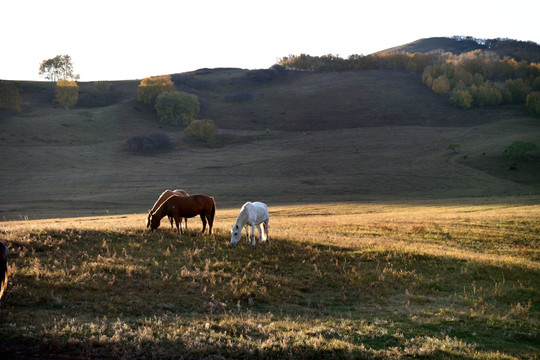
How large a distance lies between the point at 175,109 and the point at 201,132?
22314 mm

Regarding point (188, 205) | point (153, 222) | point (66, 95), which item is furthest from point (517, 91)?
point (153, 222)

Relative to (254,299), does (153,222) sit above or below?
above

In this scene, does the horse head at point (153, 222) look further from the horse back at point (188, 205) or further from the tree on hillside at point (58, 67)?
the tree on hillside at point (58, 67)

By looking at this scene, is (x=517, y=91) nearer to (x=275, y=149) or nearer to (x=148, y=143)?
(x=275, y=149)

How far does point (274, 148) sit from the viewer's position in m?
102

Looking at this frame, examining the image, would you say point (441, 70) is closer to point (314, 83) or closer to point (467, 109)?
point (467, 109)

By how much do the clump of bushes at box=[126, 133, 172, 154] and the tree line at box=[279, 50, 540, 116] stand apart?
3322 inches

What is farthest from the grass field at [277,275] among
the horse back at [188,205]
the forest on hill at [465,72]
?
the forest on hill at [465,72]

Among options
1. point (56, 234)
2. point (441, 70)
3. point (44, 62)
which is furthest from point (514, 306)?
point (44, 62)

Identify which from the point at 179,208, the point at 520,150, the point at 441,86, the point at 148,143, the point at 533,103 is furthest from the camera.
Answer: the point at 441,86

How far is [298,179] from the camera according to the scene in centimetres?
7369

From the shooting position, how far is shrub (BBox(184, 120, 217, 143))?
4277 inches

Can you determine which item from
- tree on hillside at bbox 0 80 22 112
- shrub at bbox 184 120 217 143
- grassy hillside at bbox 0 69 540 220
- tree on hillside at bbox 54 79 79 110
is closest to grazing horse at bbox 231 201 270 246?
grassy hillside at bbox 0 69 540 220

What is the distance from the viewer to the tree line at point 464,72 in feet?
438
